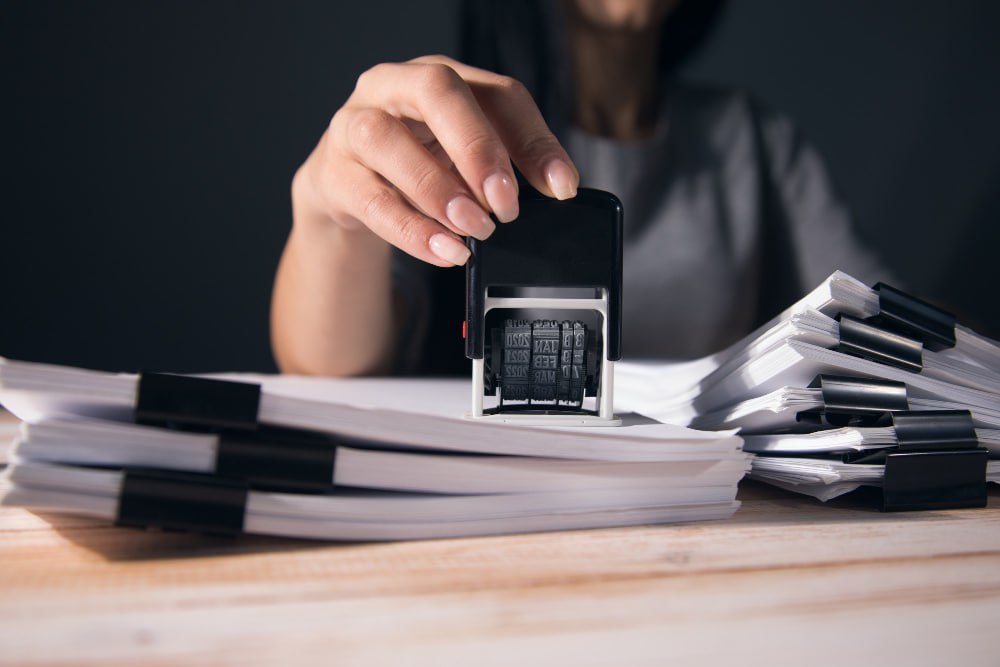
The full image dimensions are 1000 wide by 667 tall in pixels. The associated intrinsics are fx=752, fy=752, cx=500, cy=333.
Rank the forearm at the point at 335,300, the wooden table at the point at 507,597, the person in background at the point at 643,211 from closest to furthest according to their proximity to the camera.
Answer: the wooden table at the point at 507,597 < the forearm at the point at 335,300 < the person in background at the point at 643,211

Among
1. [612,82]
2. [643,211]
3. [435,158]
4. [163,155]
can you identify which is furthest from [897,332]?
[163,155]

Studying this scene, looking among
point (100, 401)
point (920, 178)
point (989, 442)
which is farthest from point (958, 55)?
point (100, 401)

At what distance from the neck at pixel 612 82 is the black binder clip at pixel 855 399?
121 centimetres

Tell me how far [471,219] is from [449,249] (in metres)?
0.03

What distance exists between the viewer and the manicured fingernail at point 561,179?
537 mm

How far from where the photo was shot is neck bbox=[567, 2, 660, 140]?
1638mm

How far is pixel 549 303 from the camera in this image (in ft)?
1.70

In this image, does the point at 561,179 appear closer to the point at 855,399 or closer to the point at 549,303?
the point at 549,303

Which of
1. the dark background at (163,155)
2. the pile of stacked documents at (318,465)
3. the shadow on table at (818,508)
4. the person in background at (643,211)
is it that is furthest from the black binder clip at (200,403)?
the dark background at (163,155)

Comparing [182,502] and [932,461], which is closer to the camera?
Result: [182,502]

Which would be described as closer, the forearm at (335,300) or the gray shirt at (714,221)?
Answer: the forearm at (335,300)

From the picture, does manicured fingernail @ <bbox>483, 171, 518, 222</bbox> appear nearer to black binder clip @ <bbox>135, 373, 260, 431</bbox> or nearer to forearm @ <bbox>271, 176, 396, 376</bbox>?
black binder clip @ <bbox>135, 373, 260, 431</bbox>

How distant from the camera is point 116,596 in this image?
0.34 meters

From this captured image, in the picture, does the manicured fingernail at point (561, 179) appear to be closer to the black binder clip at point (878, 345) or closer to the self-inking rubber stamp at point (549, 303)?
the self-inking rubber stamp at point (549, 303)
